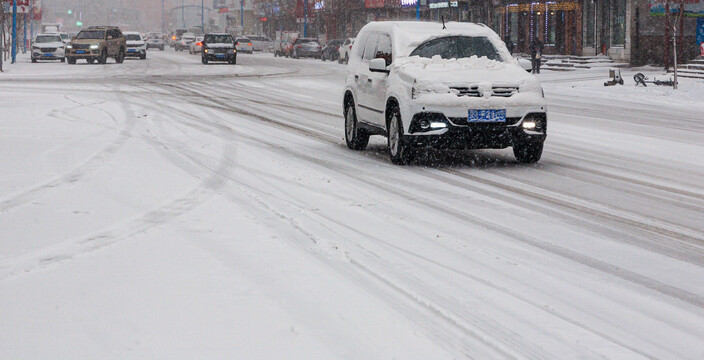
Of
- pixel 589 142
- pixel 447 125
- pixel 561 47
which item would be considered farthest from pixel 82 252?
pixel 561 47

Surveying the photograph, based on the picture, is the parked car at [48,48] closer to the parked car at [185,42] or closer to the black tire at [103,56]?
the black tire at [103,56]

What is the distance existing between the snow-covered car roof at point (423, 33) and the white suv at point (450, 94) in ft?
0.04

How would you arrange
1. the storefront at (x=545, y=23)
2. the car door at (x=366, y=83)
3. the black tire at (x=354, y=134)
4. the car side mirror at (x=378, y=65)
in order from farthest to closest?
1. the storefront at (x=545, y=23)
2. the black tire at (x=354, y=134)
3. the car door at (x=366, y=83)
4. the car side mirror at (x=378, y=65)

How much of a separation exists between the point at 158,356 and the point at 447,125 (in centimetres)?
743

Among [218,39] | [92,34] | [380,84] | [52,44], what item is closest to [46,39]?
[52,44]

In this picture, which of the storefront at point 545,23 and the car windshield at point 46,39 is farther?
the car windshield at point 46,39

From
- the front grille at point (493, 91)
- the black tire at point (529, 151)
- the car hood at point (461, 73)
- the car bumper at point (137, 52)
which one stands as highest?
the car bumper at point (137, 52)

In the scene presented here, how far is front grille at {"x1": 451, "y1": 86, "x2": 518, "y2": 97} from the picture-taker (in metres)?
11.9

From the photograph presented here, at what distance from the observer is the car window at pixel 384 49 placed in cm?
1328

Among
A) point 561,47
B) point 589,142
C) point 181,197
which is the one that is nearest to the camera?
point 181,197

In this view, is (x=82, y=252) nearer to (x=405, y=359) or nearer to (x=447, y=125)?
(x=405, y=359)

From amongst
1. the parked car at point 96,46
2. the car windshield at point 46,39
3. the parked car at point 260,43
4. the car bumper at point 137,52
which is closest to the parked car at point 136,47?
the car bumper at point 137,52

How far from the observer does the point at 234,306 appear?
18.5 feet

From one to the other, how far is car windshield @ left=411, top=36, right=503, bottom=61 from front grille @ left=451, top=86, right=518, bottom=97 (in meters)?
1.16
